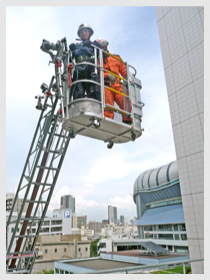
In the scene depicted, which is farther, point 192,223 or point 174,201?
point 174,201

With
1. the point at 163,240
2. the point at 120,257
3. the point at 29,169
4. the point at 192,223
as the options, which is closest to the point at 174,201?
the point at 163,240

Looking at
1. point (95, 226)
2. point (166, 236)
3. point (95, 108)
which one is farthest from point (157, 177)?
point (95, 226)

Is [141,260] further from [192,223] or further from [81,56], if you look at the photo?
[81,56]

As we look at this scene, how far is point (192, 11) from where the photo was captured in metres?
8.59

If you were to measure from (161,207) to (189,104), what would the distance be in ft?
154

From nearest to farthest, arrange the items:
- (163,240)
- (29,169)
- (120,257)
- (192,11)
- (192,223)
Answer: (29,169) → (192,223) → (192,11) → (120,257) → (163,240)

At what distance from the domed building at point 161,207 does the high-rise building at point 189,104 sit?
34.9 m

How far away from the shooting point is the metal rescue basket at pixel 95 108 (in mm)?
4340

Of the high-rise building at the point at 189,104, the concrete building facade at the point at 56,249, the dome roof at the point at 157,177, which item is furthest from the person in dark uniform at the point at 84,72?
the concrete building facade at the point at 56,249

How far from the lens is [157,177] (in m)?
53.1

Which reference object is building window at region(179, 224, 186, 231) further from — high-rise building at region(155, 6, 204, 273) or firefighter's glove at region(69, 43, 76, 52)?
firefighter's glove at region(69, 43, 76, 52)

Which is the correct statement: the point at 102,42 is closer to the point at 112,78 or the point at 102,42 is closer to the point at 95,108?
the point at 112,78

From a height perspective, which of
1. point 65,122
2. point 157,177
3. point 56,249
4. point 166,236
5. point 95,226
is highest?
point 157,177

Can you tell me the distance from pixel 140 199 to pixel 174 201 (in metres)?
11.8
